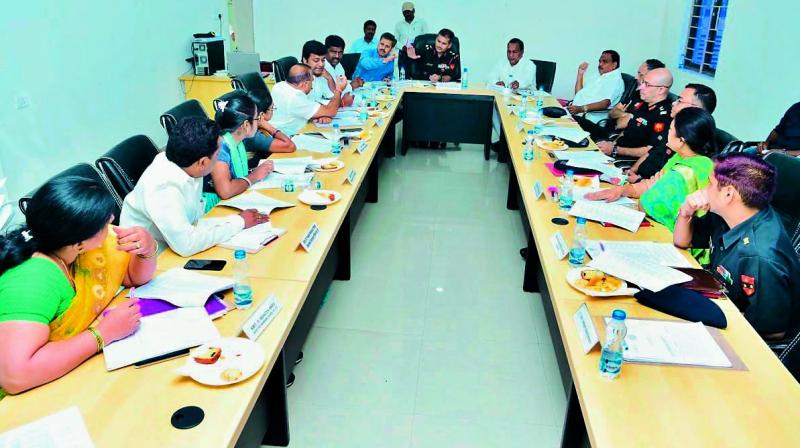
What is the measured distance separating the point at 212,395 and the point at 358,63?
550cm

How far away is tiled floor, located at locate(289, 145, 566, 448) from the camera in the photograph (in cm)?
215

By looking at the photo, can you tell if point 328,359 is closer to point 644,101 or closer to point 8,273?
point 8,273

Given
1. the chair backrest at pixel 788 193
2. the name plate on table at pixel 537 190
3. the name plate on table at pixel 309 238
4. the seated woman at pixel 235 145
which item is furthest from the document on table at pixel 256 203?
the chair backrest at pixel 788 193

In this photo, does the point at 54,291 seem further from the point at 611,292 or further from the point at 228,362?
the point at 611,292

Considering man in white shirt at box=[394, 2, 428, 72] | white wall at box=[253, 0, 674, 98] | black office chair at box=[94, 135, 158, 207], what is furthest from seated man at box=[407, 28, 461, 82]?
black office chair at box=[94, 135, 158, 207]

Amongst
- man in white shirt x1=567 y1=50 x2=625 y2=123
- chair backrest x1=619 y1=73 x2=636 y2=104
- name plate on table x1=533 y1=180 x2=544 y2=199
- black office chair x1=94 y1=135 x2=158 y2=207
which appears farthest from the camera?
man in white shirt x1=567 y1=50 x2=625 y2=123

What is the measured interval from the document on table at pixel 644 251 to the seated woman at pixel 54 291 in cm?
161

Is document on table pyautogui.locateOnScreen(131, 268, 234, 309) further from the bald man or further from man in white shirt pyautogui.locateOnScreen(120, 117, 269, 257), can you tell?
the bald man

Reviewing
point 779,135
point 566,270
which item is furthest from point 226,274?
point 779,135

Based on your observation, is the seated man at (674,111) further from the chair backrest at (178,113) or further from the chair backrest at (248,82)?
the chair backrest at (248,82)

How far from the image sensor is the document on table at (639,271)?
6.13 feet

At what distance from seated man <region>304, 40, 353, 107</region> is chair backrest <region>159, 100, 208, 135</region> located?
3.77 ft

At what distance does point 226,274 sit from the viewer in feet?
6.28

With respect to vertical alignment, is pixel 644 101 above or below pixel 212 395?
above
